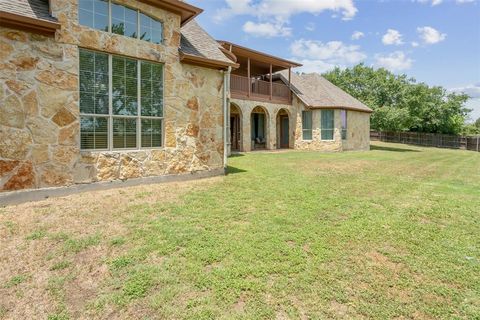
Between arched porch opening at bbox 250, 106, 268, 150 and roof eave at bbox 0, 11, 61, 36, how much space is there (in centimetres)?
1616

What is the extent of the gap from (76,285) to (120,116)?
4522 mm

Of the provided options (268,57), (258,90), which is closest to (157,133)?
(268,57)

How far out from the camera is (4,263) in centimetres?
376

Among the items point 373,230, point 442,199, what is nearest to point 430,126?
point 442,199

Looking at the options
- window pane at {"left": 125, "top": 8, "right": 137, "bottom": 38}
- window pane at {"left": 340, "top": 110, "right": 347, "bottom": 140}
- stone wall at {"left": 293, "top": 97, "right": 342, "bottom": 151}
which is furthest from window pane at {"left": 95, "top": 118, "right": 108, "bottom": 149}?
window pane at {"left": 340, "top": 110, "right": 347, "bottom": 140}

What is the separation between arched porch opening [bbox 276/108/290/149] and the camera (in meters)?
23.0

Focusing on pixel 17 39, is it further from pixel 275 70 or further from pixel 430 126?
pixel 430 126

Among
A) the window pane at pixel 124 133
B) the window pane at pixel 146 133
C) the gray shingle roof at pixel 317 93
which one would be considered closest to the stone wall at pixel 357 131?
the gray shingle roof at pixel 317 93

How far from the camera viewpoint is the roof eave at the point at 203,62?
7.87 m

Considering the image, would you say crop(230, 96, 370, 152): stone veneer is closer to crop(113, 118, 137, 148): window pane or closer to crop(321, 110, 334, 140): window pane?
crop(321, 110, 334, 140): window pane

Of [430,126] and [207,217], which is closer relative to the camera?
[207,217]

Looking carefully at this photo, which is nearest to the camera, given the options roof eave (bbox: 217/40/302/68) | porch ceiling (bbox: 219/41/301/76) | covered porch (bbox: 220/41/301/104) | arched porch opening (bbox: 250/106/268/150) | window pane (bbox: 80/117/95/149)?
window pane (bbox: 80/117/95/149)

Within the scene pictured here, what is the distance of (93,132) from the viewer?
6621 millimetres

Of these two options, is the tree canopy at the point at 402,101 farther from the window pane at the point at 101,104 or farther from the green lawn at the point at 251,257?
the window pane at the point at 101,104
